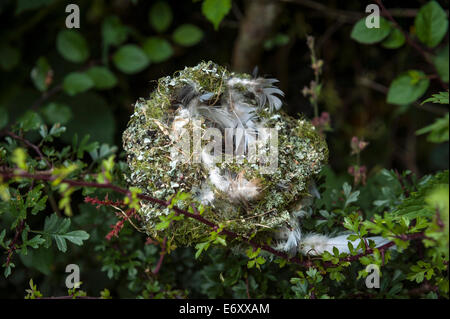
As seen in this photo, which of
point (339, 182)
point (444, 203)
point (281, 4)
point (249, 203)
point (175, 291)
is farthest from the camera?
point (281, 4)

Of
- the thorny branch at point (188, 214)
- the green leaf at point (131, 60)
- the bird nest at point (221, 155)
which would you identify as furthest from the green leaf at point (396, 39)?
the green leaf at point (131, 60)

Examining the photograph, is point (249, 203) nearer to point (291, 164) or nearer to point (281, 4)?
point (291, 164)

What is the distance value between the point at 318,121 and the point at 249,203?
0.39m

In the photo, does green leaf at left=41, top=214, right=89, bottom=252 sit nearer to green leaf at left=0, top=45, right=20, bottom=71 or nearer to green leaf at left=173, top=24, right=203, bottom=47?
green leaf at left=173, top=24, right=203, bottom=47

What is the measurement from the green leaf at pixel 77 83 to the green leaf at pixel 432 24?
1.04 m

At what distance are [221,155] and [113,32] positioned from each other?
3.41 ft

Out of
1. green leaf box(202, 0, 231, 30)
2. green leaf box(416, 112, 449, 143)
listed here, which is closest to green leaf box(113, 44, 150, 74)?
green leaf box(202, 0, 231, 30)

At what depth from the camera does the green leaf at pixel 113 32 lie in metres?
1.63

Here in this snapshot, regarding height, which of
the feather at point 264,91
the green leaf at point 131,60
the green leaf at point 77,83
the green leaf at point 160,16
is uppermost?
the green leaf at point 160,16

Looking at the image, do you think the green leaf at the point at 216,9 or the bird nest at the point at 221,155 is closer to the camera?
the bird nest at the point at 221,155

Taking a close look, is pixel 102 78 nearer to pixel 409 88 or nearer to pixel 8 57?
pixel 8 57

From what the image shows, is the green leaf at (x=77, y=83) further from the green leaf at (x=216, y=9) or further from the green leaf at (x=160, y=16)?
the green leaf at (x=216, y=9)

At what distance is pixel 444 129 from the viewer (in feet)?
1.93

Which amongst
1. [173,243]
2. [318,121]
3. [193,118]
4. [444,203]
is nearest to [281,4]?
[318,121]
